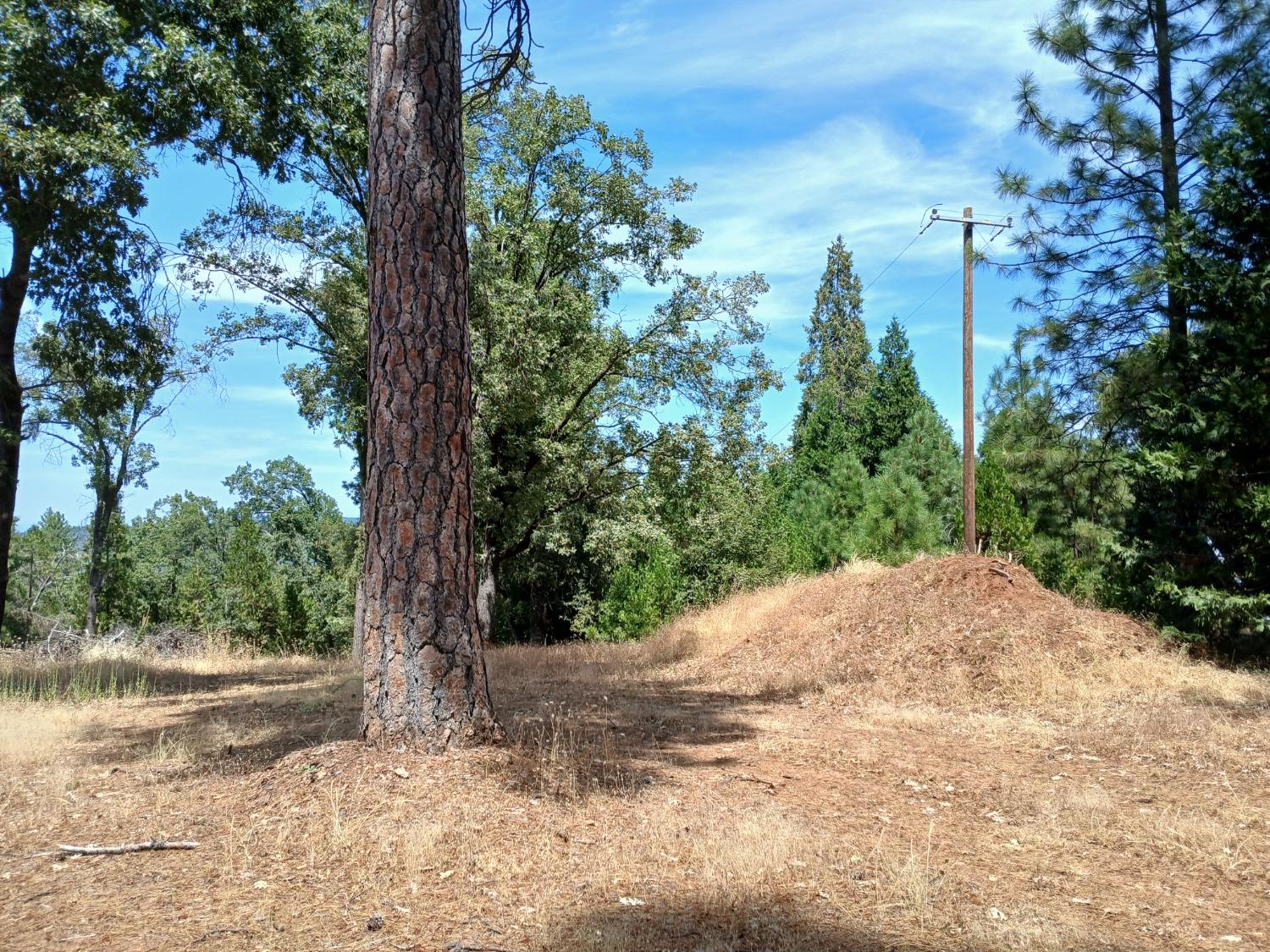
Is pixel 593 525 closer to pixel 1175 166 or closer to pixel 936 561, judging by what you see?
pixel 936 561

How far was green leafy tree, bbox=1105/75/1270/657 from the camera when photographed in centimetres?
1085

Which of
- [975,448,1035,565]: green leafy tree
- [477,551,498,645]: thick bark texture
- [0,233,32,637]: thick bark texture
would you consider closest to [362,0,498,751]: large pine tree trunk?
[0,233,32,637]: thick bark texture

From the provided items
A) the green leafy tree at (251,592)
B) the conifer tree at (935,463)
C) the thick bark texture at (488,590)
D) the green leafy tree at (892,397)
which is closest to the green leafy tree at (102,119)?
the thick bark texture at (488,590)

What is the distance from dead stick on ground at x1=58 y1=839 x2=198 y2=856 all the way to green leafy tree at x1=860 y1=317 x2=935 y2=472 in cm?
2997

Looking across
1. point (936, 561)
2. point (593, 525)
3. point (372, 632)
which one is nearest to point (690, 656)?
point (936, 561)

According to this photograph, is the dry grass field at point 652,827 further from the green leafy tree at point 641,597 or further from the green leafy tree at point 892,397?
the green leafy tree at point 892,397

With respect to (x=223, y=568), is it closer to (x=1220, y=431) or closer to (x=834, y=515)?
(x=834, y=515)

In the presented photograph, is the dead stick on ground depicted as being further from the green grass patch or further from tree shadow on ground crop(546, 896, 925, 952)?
the green grass patch

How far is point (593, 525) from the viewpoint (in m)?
19.0

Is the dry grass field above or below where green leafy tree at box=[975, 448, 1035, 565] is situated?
below

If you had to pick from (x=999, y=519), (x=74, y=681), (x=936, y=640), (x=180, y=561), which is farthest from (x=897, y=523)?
(x=180, y=561)

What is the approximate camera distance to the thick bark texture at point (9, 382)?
37.2 ft

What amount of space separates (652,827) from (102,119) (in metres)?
9.83

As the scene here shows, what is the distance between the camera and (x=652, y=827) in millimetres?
4414
